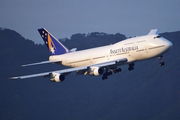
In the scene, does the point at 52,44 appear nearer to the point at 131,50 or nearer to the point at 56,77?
the point at 56,77

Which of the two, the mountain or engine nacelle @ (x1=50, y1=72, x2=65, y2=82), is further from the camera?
the mountain

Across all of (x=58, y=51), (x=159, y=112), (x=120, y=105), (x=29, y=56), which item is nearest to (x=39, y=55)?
(x=29, y=56)

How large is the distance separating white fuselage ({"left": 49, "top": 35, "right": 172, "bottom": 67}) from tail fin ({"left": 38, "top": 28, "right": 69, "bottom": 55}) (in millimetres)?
8819

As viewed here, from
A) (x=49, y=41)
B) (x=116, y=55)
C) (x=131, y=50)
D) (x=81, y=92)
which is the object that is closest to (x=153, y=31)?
(x=131, y=50)

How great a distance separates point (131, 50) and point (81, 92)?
117m

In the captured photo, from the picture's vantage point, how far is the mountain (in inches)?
6152

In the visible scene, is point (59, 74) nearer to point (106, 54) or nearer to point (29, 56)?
point (106, 54)

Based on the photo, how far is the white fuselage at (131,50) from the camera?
2482 inches

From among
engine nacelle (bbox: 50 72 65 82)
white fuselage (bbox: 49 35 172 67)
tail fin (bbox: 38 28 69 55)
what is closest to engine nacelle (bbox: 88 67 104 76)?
white fuselage (bbox: 49 35 172 67)

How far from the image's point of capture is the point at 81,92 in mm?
→ 179375

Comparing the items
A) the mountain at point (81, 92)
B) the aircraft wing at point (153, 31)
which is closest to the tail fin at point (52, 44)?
the aircraft wing at point (153, 31)

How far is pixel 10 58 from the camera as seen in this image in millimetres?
172500

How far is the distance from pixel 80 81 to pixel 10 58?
1423 inches

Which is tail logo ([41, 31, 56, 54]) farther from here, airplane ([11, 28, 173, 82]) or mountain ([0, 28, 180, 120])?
mountain ([0, 28, 180, 120])
